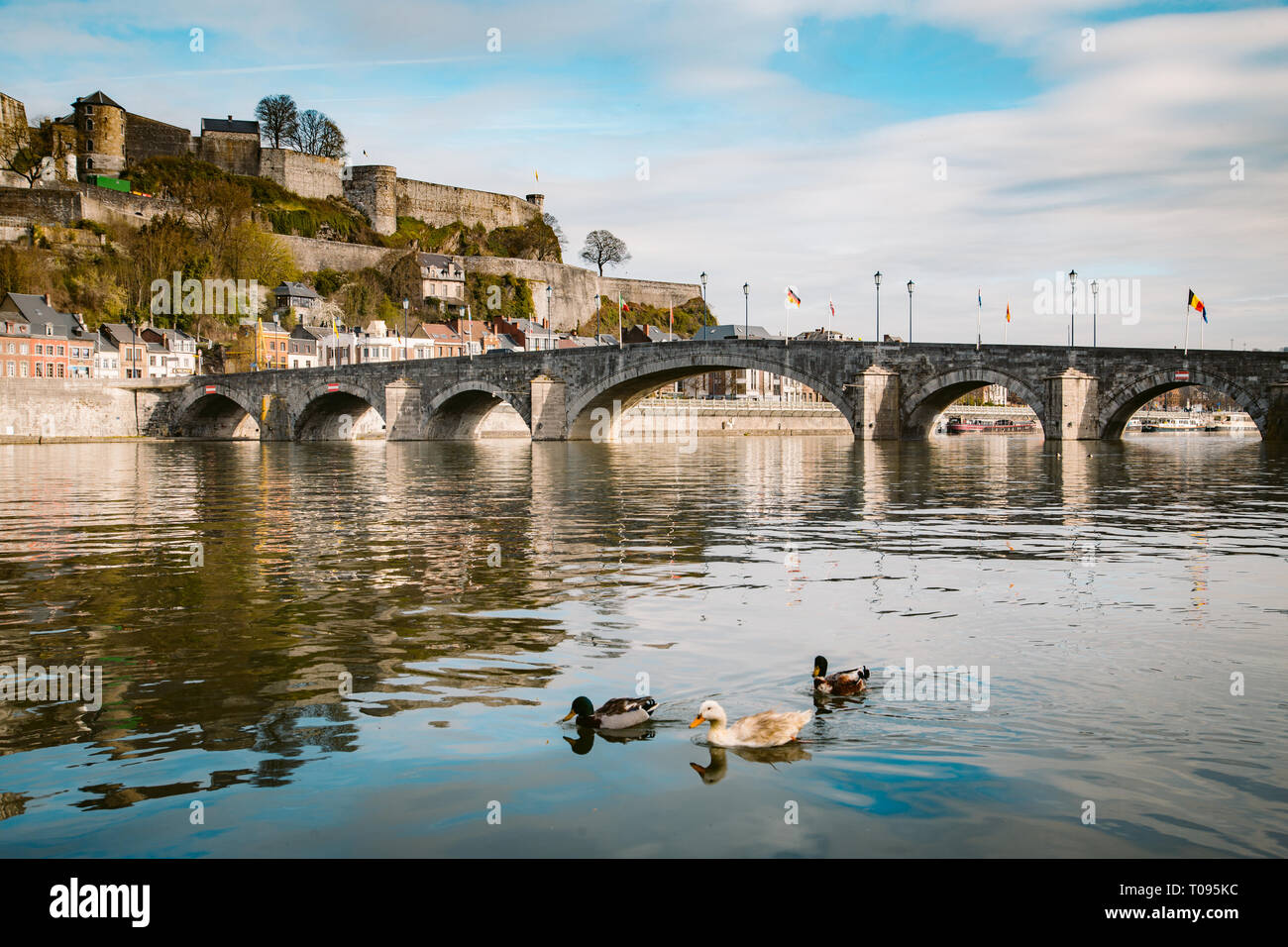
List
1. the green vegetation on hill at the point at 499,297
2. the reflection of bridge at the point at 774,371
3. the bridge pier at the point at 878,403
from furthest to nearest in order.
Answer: the green vegetation on hill at the point at 499,297
the bridge pier at the point at 878,403
the reflection of bridge at the point at 774,371

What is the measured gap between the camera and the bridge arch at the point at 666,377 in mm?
47969

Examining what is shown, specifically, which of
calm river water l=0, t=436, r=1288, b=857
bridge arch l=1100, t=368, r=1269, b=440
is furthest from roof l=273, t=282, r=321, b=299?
calm river water l=0, t=436, r=1288, b=857

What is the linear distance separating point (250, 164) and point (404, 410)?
49.8 m

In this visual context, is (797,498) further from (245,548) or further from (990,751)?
(990,751)

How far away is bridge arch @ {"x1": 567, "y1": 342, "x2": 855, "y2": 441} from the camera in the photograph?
4797cm

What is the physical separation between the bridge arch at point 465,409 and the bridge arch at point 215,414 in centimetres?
1149

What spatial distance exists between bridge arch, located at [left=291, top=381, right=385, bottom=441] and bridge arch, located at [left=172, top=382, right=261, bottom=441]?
10.6ft

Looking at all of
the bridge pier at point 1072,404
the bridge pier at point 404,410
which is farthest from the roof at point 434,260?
the bridge pier at point 1072,404

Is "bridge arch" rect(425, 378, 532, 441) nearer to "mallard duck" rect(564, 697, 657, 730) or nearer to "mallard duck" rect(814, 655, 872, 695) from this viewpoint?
"mallard duck" rect(814, 655, 872, 695)

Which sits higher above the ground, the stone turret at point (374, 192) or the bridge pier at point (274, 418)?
the stone turret at point (374, 192)

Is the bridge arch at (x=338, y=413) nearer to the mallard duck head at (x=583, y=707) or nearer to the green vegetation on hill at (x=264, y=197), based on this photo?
the green vegetation on hill at (x=264, y=197)

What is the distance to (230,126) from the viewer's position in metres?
99.1
